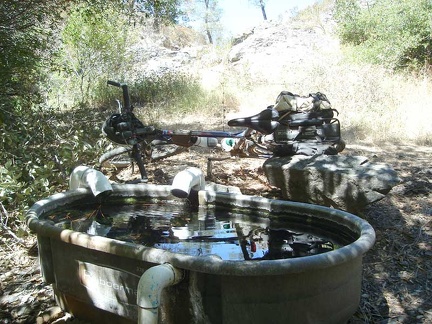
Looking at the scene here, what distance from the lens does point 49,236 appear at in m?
2.45

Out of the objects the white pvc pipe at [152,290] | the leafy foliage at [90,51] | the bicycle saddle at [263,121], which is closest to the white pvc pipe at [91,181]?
the bicycle saddle at [263,121]

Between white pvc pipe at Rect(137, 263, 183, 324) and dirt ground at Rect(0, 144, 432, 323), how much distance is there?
2.78 ft

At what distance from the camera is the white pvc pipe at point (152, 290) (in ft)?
6.13

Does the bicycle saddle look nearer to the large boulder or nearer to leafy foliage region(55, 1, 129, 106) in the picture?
the large boulder

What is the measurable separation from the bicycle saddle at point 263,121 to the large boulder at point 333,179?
0.33 metres

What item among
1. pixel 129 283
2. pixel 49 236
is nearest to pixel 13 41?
pixel 49 236

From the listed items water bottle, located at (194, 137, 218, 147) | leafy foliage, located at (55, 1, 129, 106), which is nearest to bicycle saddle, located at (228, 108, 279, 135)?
water bottle, located at (194, 137, 218, 147)

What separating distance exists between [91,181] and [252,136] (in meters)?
1.80

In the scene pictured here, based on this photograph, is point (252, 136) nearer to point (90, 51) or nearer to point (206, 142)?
point (206, 142)

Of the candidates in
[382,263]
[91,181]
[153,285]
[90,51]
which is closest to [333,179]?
[382,263]

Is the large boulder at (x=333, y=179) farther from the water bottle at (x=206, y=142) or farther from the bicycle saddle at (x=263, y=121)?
the water bottle at (x=206, y=142)

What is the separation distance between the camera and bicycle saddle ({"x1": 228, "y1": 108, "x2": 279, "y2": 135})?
4.07 meters

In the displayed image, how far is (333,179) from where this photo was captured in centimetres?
365

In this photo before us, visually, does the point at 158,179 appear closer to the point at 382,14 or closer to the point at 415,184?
the point at 415,184
